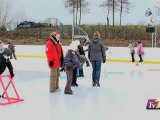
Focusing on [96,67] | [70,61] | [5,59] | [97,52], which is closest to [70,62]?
[70,61]

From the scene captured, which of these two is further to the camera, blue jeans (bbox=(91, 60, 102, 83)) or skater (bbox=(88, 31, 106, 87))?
blue jeans (bbox=(91, 60, 102, 83))

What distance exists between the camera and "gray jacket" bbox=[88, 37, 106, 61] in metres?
11.5

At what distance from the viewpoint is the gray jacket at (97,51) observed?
1151 centimetres

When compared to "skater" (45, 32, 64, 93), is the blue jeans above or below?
below

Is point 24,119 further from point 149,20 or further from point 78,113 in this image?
point 149,20

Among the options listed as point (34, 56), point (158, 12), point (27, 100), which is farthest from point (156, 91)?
point (158, 12)

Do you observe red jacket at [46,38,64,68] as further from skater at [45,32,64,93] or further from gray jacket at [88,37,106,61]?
gray jacket at [88,37,106,61]

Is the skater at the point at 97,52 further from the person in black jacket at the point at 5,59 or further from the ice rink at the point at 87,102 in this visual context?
the person in black jacket at the point at 5,59

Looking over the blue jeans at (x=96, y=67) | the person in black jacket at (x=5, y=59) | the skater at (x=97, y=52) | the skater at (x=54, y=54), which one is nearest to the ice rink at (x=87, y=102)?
the blue jeans at (x=96, y=67)

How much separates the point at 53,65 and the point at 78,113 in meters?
2.59

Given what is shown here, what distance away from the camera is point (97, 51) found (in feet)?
37.8

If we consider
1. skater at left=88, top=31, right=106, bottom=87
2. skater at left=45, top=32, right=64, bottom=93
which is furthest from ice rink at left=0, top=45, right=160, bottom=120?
skater at left=88, top=31, right=106, bottom=87

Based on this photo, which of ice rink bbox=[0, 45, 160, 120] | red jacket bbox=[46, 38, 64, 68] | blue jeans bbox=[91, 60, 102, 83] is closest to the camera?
ice rink bbox=[0, 45, 160, 120]

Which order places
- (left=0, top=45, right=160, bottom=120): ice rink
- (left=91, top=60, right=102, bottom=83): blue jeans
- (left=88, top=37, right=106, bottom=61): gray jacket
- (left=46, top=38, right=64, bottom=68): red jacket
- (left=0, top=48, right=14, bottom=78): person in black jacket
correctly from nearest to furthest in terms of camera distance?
(left=0, top=45, right=160, bottom=120): ice rink → (left=0, top=48, right=14, bottom=78): person in black jacket → (left=46, top=38, right=64, bottom=68): red jacket → (left=88, top=37, right=106, bottom=61): gray jacket → (left=91, top=60, right=102, bottom=83): blue jeans
